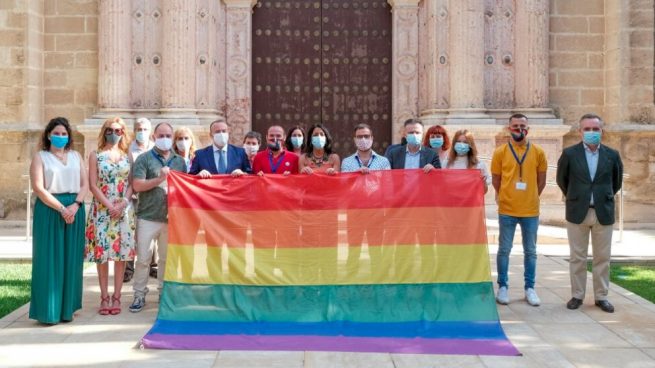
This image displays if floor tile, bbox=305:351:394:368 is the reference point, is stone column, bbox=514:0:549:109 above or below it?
above

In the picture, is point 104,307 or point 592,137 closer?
point 104,307

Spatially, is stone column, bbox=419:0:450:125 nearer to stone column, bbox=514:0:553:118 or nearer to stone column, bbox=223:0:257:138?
stone column, bbox=514:0:553:118

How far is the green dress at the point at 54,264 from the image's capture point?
7.00 metres

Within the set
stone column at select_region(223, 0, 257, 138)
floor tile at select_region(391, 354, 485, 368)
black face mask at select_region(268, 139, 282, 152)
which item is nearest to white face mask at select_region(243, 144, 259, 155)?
black face mask at select_region(268, 139, 282, 152)

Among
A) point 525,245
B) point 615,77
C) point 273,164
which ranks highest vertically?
point 615,77

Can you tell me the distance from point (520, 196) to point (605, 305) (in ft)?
4.32

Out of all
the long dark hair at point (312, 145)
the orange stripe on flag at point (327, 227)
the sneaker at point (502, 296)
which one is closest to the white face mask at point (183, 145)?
the orange stripe on flag at point (327, 227)

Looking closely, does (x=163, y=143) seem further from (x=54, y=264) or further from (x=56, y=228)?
(x=54, y=264)

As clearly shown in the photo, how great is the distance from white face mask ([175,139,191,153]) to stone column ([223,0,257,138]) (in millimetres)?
6935

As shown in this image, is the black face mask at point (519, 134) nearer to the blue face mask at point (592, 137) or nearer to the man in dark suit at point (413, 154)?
the blue face mask at point (592, 137)

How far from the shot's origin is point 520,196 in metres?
8.15

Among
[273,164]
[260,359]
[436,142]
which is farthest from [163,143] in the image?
[436,142]

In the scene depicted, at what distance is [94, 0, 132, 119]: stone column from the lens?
46.6ft

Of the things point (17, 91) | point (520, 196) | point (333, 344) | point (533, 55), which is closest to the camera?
point (333, 344)
